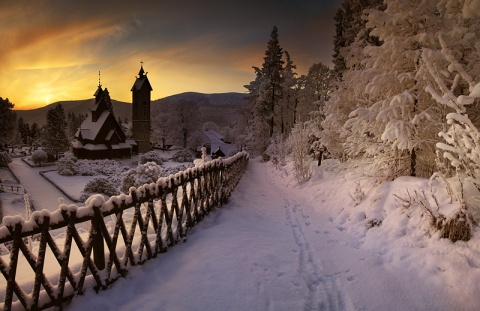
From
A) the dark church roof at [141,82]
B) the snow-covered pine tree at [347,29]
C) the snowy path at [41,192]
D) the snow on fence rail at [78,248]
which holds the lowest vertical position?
the snowy path at [41,192]

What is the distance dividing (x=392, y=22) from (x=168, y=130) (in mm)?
55165

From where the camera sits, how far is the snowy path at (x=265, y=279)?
3855 millimetres

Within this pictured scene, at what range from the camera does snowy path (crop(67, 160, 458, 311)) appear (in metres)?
3.86

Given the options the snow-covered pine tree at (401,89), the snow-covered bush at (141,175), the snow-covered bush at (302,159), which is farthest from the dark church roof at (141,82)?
the snow-covered pine tree at (401,89)

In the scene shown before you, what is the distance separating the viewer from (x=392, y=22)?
8.15 meters

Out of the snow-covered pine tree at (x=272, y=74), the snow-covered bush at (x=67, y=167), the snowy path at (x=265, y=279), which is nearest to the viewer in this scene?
the snowy path at (x=265, y=279)

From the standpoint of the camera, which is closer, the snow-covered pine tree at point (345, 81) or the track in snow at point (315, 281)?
the track in snow at point (315, 281)

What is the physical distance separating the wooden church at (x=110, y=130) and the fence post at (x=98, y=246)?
4435 cm

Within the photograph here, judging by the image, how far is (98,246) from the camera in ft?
13.0

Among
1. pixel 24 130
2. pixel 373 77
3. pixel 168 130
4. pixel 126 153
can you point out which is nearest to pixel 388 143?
pixel 373 77

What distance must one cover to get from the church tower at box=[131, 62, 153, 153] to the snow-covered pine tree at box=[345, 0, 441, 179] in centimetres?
4961

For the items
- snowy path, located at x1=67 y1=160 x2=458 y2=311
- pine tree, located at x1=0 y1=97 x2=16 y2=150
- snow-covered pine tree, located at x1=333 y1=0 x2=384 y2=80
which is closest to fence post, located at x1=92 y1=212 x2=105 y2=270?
snowy path, located at x1=67 y1=160 x2=458 y2=311

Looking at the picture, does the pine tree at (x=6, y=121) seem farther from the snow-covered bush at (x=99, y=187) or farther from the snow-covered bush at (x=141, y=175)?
the snow-covered bush at (x=141, y=175)

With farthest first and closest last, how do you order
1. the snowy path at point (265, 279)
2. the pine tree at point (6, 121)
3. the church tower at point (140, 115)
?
the church tower at point (140, 115)
the pine tree at point (6, 121)
the snowy path at point (265, 279)
